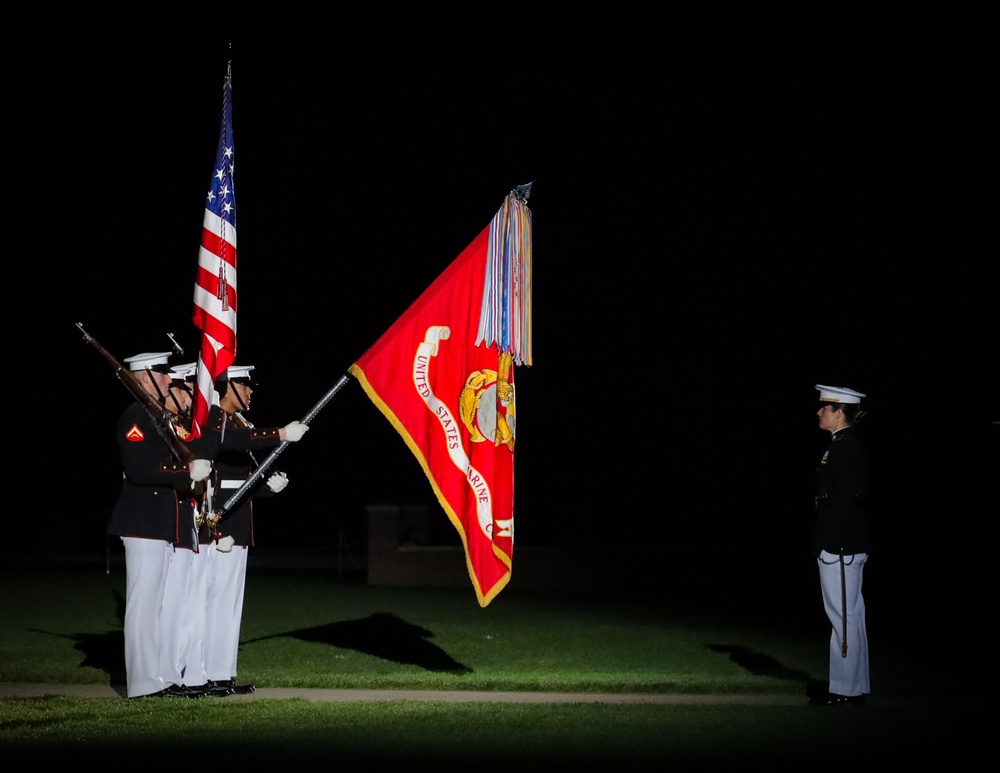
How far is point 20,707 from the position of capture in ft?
29.9

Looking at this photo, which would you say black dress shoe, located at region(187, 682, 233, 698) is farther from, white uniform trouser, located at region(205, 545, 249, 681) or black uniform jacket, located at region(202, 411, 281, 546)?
black uniform jacket, located at region(202, 411, 281, 546)

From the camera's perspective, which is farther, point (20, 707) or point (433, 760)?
point (20, 707)

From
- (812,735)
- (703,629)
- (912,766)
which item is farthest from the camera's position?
(703,629)

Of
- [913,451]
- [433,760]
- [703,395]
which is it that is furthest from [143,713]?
[703,395]

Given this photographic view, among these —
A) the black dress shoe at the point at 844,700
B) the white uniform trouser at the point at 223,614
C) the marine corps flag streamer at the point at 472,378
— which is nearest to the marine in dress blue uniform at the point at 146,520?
the white uniform trouser at the point at 223,614

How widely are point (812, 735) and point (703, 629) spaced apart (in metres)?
6.33

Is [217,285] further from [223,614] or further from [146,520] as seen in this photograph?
[223,614]

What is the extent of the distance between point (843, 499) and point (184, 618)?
4.49m

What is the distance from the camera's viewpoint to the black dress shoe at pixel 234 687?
9898 mm

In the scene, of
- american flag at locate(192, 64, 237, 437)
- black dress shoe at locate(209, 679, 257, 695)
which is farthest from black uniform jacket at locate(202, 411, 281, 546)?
black dress shoe at locate(209, 679, 257, 695)

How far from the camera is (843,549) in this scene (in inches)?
375

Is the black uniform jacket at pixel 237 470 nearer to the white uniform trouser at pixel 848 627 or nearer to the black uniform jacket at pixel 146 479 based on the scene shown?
the black uniform jacket at pixel 146 479

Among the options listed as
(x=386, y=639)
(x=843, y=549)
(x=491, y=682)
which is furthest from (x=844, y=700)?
(x=386, y=639)

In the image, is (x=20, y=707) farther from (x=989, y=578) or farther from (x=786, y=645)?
(x=989, y=578)
